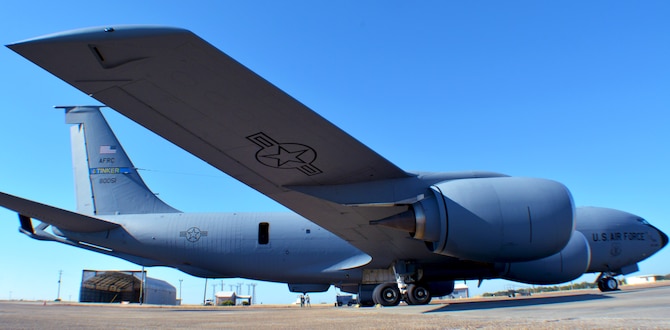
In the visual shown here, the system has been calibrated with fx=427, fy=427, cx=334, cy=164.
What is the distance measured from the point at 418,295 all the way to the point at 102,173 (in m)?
11.5

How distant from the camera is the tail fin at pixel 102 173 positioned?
14492mm

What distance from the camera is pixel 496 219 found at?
252 inches

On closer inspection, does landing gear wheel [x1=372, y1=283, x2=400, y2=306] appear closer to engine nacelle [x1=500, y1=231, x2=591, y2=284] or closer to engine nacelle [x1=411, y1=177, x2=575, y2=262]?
engine nacelle [x1=500, y1=231, x2=591, y2=284]

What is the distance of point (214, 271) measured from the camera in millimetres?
13430

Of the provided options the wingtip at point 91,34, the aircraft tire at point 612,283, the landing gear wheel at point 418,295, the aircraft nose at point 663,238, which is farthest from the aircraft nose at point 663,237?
the wingtip at point 91,34

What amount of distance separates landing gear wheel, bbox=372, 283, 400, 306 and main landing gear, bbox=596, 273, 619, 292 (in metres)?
6.87

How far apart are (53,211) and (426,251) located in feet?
31.5

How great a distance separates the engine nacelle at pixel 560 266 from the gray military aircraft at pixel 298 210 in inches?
1.4

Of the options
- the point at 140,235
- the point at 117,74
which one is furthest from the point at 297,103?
the point at 140,235

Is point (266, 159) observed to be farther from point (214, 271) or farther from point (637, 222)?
point (637, 222)

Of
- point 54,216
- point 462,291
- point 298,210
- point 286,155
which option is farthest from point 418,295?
point 462,291

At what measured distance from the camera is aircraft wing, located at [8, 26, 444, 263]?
164 inches

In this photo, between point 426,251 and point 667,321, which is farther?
point 426,251

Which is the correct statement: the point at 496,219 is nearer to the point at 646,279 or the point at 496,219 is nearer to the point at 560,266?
the point at 560,266
